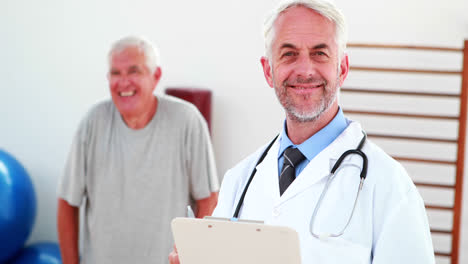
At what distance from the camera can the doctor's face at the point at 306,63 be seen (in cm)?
138

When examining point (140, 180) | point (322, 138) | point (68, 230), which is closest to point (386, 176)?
point (322, 138)

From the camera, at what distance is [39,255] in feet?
11.5

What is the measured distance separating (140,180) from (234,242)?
1.36 m

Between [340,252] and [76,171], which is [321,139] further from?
[76,171]

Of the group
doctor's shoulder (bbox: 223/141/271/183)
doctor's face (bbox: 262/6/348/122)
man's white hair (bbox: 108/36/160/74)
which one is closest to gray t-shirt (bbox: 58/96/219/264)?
man's white hair (bbox: 108/36/160/74)

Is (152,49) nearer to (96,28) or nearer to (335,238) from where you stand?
(96,28)

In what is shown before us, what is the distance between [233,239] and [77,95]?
9.67ft

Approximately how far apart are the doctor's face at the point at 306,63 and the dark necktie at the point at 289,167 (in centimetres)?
9

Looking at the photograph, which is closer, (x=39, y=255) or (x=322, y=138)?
(x=322, y=138)

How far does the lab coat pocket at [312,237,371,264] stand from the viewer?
47.8 inches

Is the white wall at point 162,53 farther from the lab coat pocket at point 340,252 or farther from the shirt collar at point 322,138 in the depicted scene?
the lab coat pocket at point 340,252

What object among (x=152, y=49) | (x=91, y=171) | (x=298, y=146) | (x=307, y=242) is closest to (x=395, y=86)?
(x=152, y=49)

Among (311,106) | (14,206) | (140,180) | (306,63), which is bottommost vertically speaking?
(14,206)

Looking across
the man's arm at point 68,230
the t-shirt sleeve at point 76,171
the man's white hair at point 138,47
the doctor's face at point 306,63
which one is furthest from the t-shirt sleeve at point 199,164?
the doctor's face at point 306,63
